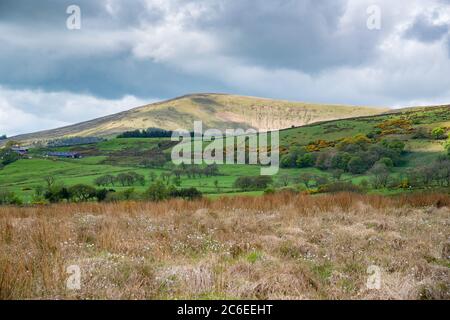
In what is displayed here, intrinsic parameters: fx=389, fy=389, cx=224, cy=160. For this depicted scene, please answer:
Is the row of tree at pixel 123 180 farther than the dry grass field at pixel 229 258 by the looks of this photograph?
Yes

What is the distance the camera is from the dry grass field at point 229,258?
6.80 metres

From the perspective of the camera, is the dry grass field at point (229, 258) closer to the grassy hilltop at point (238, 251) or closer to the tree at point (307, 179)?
the grassy hilltop at point (238, 251)

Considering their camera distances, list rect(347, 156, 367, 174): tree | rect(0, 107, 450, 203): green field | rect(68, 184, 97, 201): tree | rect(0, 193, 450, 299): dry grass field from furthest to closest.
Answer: rect(0, 107, 450, 203): green field < rect(347, 156, 367, 174): tree < rect(68, 184, 97, 201): tree < rect(0, 193, 450, 299): dry grass field

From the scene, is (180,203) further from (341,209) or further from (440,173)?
(440,173)

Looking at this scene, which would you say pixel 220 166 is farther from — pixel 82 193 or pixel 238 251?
pixel 238 251

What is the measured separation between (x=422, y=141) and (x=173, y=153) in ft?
209

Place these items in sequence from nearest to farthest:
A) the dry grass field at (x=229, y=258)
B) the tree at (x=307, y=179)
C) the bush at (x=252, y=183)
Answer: the dry grass field at (x=229, y=258), the bush at (x=252, y=183), the tree at (x=307, y=179)

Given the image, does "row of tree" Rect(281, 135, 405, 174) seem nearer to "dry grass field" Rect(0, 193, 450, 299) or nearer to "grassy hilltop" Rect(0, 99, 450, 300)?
"grassy hilltop" Rect(0, 99, 450, 300)

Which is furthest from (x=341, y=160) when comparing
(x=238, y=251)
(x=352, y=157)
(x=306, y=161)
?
(x=238, y=251)

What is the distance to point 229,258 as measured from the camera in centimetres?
932

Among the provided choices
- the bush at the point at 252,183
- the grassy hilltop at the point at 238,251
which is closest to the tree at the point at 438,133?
the bush at the point at 252,183

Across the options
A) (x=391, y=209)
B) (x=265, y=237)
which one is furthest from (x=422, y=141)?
(x=265, y=237)

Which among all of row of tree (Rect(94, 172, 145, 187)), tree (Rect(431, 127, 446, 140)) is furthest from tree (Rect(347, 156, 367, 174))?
row of tree (Rect(94, 172, 145, 187))

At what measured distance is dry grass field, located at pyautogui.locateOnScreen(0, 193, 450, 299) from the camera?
680cm
